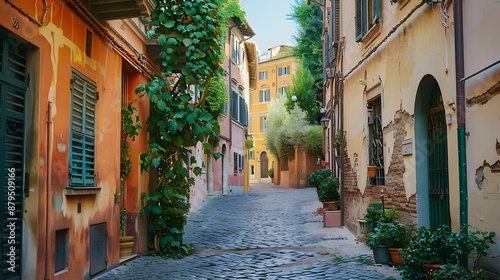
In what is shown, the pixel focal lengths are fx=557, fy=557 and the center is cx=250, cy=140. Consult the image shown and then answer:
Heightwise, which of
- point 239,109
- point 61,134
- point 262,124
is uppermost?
point 262,124

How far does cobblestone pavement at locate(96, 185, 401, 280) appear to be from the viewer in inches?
321

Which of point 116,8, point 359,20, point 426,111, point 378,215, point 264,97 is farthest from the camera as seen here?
point 264,97

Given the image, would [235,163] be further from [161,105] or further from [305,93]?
[161,105]

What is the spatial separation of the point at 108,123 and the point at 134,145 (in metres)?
1.40

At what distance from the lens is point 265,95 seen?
190 feet

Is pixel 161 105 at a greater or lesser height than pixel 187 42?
lesser

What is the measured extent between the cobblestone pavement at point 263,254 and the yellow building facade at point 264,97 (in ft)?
128

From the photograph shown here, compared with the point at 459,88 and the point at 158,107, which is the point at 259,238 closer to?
the point at 158,107

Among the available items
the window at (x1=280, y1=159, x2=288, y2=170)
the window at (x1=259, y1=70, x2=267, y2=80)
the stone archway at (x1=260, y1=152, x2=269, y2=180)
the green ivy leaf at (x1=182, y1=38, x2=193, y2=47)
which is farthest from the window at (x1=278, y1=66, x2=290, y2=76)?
the green ivy leaf at (x1=182, y1=38, x2=193, y2=47)

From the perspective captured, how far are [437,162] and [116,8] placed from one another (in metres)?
5.05

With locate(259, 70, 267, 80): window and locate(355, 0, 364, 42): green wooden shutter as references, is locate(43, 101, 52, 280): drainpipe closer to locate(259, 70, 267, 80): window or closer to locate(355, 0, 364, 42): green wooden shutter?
locate(355, 0, 364, 42): green wooden shutter

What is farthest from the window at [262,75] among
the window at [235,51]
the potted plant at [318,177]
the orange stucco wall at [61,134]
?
the orange stucco wall at [61,134]

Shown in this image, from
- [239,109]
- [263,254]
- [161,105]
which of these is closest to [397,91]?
[263,254]

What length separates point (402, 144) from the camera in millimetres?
8992
